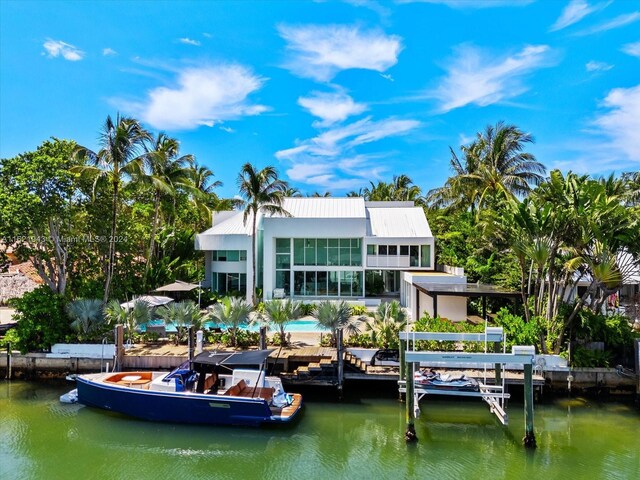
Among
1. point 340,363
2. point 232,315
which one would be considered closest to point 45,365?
point 232,315

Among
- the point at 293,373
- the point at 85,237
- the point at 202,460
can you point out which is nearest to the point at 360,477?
the point at 202,460

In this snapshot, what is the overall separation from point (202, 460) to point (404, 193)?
41.3 meters

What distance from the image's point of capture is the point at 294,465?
10.6m

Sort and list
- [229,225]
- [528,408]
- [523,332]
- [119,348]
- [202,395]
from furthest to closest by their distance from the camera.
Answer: [229,225] < [119,348] < [523,332] < [202,395] < [528,408]

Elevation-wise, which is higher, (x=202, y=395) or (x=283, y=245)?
(x=283, y=245)

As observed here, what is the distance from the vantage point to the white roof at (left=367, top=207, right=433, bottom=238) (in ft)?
90.7

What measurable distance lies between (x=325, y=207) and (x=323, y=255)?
4.51m

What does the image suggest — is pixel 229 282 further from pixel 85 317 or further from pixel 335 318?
pixel 335 318

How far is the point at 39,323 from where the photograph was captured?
1727cm

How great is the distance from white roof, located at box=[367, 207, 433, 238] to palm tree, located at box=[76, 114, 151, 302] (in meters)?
15.2

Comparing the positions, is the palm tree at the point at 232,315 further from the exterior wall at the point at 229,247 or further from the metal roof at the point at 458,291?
the exterior wall at the point at 229,247

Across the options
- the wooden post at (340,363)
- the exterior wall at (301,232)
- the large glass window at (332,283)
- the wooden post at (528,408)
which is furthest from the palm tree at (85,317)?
the wooden post at (528,408)

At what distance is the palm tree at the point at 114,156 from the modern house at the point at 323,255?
8075 millimetres

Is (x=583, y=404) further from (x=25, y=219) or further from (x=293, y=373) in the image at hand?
(x=25, y=219)
